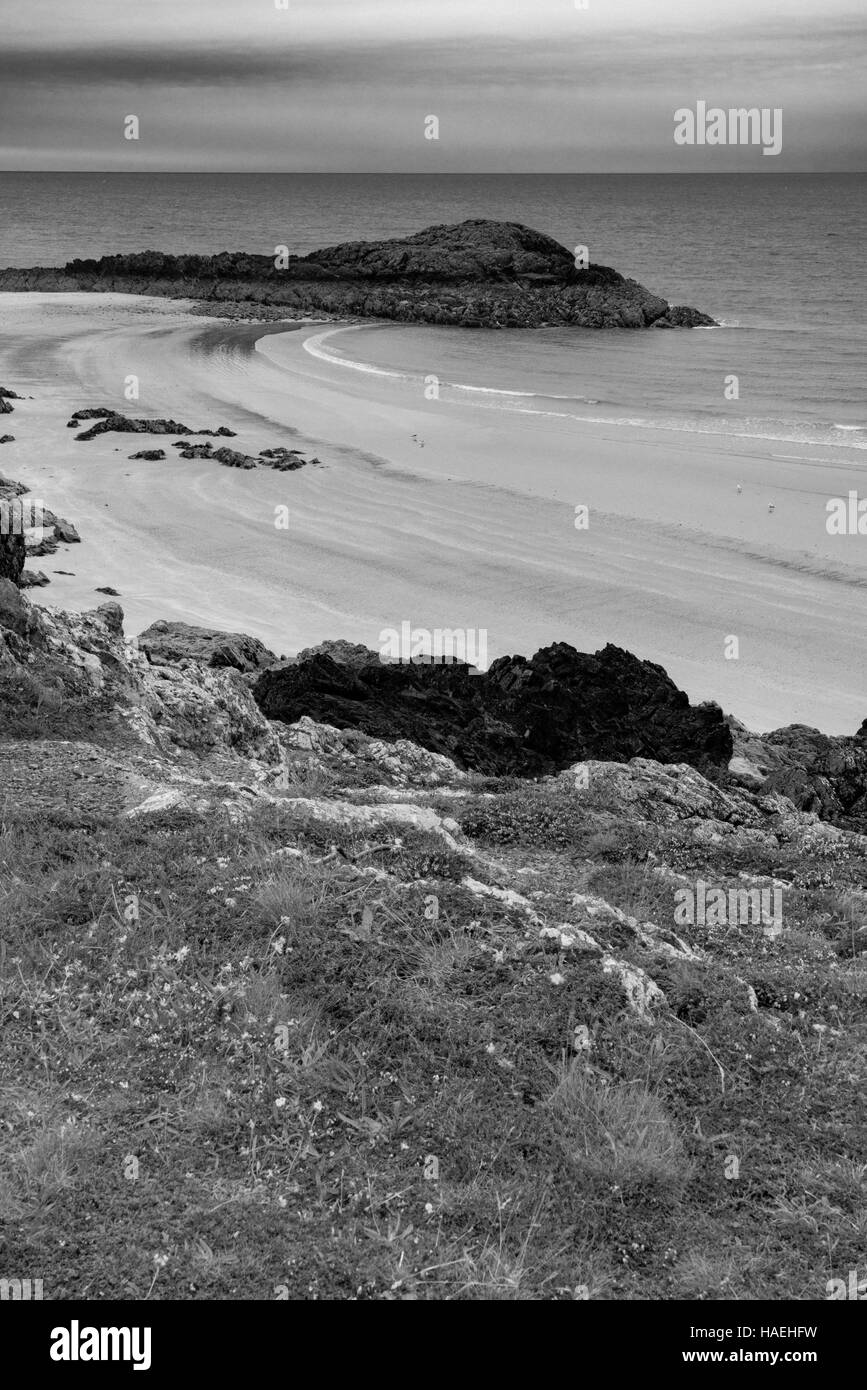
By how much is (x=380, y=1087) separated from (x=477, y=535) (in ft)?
78.5

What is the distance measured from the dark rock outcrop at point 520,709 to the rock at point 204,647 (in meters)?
1.59

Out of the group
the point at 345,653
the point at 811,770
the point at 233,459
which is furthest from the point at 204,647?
the point at 233,459

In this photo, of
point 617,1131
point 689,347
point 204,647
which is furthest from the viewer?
point 689,347

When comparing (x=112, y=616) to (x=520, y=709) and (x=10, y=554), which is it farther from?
(x=520, y=709)

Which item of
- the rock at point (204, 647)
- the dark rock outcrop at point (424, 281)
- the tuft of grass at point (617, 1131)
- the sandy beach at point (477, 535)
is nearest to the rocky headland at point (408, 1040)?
the tuft of grass at point (617, 1131)

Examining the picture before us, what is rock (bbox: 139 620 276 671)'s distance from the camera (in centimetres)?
1686

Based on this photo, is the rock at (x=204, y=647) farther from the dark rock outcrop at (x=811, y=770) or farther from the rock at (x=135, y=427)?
the rock at (x=135, y=427)

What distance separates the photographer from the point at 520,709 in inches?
605

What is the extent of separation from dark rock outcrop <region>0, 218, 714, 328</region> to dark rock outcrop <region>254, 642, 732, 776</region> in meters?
69.0

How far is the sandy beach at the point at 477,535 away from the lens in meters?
22.4

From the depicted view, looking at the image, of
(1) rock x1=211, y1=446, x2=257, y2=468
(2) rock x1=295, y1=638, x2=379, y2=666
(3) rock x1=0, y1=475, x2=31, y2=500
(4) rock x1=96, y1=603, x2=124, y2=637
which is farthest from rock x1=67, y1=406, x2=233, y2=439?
(4) rock x1=96, y1=603, x2=124, y2=637

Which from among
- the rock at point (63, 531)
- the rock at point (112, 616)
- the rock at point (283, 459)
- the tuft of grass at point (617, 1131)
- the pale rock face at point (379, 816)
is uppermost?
the rock at point (283, 459)

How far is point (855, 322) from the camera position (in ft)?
238
